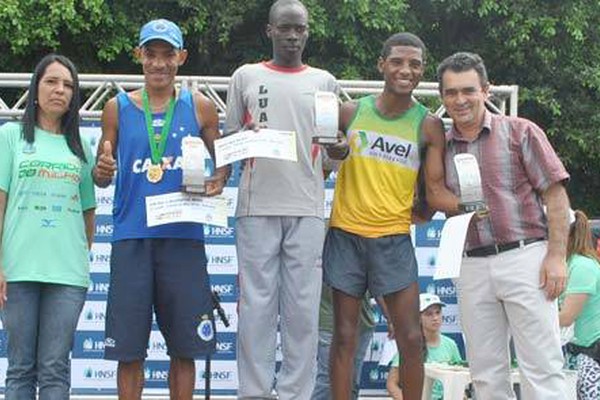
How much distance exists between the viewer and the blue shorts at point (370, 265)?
4652 millimetres

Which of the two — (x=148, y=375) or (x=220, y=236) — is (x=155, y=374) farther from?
(x=220, y=236)

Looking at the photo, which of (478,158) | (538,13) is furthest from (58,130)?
(538,13)

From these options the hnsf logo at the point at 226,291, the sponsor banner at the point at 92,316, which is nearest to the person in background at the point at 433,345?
the hnsf logo at the point at 226,291

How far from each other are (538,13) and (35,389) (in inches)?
378

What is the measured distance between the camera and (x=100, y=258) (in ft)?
25.6

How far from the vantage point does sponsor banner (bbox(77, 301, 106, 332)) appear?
25.5 feet

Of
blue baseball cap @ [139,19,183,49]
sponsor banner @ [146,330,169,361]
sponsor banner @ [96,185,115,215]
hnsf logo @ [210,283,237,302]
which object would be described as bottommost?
sponsor banner @ [146,330,169,361]

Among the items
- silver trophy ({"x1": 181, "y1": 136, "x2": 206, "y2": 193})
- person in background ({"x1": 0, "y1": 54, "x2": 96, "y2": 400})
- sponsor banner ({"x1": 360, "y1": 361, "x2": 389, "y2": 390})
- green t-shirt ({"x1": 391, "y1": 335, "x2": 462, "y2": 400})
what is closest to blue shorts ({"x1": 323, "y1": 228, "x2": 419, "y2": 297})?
silver trophy ({"x1": 181, "y1": 136, "x2": 206, "y2": 193})

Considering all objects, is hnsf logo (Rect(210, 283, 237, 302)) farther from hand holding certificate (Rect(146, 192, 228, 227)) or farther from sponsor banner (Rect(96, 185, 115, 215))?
hand holding certificate (Rect(146, 192, 228, 227))

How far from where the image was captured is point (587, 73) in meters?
12.9

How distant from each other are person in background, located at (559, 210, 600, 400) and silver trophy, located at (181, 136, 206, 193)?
9.24ft

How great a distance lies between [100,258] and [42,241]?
329 centimetres

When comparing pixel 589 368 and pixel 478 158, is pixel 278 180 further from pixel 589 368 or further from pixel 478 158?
pixel 589 368

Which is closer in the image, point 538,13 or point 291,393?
point 291,393
